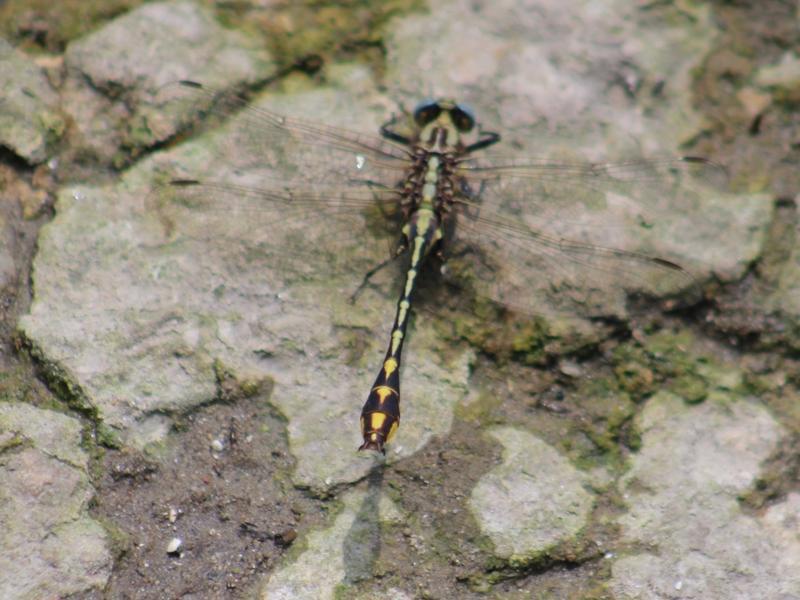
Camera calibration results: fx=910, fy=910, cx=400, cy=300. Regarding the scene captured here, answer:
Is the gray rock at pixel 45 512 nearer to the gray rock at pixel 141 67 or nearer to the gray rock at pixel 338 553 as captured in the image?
the gray rock at pixel 338 553

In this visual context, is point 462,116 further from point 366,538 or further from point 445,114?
point 366,538

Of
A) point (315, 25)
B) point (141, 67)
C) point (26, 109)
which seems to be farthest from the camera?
point (315, 25)

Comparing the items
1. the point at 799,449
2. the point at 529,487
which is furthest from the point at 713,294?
the point at 529,487

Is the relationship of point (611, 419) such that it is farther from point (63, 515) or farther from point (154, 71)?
point (154, 71)

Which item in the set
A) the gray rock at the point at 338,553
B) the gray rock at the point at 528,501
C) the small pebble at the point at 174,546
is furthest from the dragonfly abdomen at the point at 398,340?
the small pebble at the point at 174,546

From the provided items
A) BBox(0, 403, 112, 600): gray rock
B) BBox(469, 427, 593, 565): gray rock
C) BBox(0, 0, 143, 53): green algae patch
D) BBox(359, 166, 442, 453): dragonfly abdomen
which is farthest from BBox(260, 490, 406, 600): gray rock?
BBox(0, 0, 143, 53): green algae patch

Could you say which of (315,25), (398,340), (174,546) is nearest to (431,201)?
(398,340)
